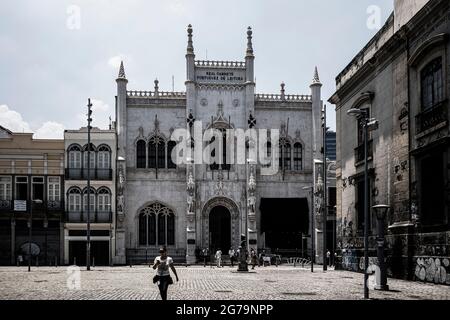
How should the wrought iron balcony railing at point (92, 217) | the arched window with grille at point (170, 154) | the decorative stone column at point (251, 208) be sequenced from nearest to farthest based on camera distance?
the wrought iron balcony railing at point (92, 217) < the decorative stone column at point (251, 208) < the arched window with grille at point (170, 154)

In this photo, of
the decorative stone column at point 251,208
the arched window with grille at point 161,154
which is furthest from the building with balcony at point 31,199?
the decorative stone column at point 251,208

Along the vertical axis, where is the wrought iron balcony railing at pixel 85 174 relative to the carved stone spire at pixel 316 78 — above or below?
below

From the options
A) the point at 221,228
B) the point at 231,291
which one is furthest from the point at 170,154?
the point at 231,291

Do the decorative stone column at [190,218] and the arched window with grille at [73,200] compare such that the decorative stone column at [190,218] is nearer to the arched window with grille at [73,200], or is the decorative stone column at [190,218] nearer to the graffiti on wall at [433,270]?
the arched window with grille at [73,200]

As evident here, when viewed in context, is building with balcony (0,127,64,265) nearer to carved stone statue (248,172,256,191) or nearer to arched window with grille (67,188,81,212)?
arched window with grille (67,188,81,212)

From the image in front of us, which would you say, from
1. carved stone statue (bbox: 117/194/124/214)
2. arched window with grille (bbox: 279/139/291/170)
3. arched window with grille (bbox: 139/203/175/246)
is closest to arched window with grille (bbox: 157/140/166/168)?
arched window with grille (bbox: 139/203/175/246)

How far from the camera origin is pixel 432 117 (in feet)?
79.8

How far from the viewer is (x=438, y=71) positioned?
24266 mm

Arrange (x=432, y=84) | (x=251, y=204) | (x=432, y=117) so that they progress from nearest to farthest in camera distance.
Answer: (x=432, y=117), (x=432, y=84), (x=251, y=204)

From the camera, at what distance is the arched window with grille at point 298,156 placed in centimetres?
5494

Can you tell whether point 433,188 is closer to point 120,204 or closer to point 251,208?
point 251,208

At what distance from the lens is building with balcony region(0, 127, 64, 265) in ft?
167

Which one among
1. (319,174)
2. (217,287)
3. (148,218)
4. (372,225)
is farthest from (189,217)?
(217,287)

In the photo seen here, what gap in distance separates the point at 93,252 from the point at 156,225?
537 centimetres
